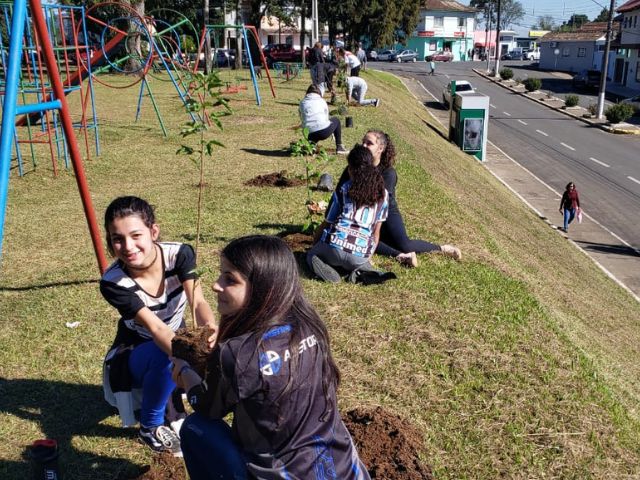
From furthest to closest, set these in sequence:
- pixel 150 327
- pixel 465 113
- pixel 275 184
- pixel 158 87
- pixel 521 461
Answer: pixel 158 87, pixel 465 113, pixel 275 184, pixel 521 461, pixel 150 327

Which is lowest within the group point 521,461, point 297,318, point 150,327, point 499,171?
point 499,171

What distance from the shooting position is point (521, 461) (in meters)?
A: 3.72

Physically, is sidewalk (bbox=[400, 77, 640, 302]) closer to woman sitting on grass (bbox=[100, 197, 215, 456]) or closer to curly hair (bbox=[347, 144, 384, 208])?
curly hair (bbox=[347, 144, 384, 208])

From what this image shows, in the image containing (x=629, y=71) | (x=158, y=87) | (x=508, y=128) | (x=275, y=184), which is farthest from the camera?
(x=629, y=71)

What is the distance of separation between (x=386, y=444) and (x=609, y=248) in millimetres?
12856

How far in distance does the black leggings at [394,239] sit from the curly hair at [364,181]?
76 centimetres

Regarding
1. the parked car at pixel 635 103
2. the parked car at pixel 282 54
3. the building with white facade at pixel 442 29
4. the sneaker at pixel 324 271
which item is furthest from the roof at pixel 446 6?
the sneaker at pixel 324 271

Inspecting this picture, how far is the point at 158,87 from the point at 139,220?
2339 centimetres

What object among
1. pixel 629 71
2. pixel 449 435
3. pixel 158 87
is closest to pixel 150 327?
pixel 449 435

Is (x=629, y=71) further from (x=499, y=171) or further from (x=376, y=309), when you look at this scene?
(x=376, y=309)

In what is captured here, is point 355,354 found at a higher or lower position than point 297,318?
lower

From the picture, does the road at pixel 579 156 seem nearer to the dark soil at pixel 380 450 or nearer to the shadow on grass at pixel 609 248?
the shadow on grass at pixel 609 248

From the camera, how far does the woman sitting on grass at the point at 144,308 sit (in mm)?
3352

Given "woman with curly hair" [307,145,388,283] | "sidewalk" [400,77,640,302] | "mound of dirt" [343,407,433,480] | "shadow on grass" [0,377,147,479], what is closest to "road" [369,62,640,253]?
"sidewalk" [400,77,640,302]
